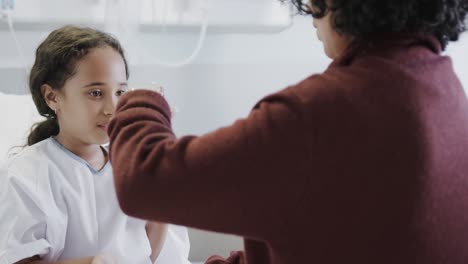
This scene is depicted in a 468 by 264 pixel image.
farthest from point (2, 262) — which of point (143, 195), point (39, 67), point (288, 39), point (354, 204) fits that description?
point (288, 39)

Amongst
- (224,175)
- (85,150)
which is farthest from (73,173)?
(224,175)

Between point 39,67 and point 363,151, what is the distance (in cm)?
105

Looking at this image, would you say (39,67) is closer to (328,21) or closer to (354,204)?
(328,21)

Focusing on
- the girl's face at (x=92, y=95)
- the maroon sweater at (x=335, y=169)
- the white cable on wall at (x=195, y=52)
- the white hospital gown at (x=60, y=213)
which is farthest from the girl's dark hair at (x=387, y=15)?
the white cable on wall at (x=195, y=52)

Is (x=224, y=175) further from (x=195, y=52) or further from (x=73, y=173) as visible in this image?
(x=195, y=52)

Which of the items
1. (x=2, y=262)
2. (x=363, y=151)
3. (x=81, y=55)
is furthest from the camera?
(x=81, y=55)

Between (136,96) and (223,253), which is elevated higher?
(136,96)

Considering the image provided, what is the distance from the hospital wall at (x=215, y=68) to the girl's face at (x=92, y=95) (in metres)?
0.63

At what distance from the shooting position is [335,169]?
648 mm

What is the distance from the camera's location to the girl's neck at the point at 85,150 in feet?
4.46

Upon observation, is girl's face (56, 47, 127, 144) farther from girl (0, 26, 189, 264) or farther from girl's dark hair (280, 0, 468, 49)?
girl's dark hair (280, 0, 468, 49)

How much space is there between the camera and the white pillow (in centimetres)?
167

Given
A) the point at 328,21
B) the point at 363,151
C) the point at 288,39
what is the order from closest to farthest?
1. the point at 363,151
2. the point at 328,21
3. the point at 288,39

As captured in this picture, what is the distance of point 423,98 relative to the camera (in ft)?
2.19
